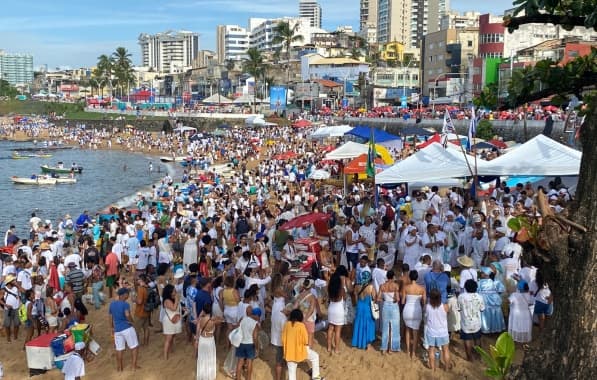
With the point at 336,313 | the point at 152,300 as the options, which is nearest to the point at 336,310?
the point at 336,313

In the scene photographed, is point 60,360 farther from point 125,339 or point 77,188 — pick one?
point 77,188

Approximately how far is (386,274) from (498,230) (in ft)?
9.06

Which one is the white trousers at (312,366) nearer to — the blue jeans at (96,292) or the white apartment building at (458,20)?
the blue jeans at (96,292)

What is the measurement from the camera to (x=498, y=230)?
1026cm

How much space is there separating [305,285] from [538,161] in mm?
6404

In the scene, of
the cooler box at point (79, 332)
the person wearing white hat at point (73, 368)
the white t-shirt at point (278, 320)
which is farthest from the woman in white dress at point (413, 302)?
the cooler box at point (79, 332)

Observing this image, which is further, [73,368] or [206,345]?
[73,368]

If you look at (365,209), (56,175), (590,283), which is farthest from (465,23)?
(590,283)

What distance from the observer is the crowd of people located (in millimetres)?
8211

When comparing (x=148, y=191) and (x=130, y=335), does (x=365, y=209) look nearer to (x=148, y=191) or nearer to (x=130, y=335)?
(x=130, y=335)

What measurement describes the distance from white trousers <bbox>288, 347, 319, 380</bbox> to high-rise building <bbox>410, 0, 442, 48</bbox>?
13762cm

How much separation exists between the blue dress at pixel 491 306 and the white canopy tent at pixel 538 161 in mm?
4235

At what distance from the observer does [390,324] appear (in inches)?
336

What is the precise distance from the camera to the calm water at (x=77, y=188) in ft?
104
